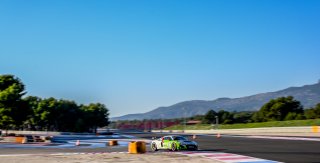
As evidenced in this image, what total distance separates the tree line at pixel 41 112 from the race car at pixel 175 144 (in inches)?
1315

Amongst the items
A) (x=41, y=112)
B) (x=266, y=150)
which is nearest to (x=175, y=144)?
(x=266, y=150)

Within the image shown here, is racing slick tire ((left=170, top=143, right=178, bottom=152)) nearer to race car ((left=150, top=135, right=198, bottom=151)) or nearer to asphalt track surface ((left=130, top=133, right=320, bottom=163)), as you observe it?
race car ((left=150, top=135, right=198, bottom=151))

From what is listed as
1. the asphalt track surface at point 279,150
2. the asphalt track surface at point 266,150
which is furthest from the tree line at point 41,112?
the asphalt track surface at point 279,150

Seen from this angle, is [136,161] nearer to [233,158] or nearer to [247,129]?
[233,158]

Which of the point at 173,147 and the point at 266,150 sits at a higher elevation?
the point at 173,147

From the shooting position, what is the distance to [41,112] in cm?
9419

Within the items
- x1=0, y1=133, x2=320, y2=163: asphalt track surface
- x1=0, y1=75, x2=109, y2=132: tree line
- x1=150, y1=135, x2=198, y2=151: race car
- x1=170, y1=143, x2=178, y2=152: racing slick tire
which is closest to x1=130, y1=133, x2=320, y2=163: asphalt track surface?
x1=0, y1=133, x2=320, y2=163: asphalt track surface

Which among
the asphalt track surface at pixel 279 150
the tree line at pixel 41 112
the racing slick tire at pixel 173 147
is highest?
the tree line at pixel 41 112

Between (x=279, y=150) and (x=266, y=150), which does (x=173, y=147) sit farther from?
(x=279, y=150)

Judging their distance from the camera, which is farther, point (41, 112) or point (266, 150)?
point (41, 112)

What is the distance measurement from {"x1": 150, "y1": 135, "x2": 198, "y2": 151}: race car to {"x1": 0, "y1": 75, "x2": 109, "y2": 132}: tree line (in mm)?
33403

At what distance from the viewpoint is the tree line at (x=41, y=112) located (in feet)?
191

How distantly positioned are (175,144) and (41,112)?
70.5m

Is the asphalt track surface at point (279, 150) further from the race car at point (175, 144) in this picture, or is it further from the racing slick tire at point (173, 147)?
the racing slick tire at point (173, 147)
